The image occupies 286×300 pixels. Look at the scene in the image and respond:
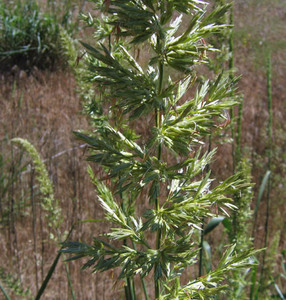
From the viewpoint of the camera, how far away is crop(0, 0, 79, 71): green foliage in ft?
22.8

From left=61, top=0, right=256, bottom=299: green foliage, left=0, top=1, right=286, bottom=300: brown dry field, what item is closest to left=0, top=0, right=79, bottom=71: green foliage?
left=0, top=1, right=286, bottom=300: brown dry field

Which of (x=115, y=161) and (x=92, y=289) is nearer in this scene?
(x=115, y=161)

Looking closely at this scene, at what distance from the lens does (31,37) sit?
23.1 ft

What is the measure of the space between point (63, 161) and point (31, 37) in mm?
3385

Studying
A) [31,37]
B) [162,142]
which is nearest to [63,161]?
[31,37]

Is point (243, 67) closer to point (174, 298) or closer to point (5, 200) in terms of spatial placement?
point (5, 200)

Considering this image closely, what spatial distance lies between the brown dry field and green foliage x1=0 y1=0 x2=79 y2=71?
0.36 m

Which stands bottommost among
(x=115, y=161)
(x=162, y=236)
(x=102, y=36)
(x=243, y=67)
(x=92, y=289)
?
(x=92, y=289)

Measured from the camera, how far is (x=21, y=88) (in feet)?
20.4

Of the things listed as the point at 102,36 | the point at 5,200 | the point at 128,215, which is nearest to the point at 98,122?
the point at 102,36

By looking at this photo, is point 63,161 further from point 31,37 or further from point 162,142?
point 162,142

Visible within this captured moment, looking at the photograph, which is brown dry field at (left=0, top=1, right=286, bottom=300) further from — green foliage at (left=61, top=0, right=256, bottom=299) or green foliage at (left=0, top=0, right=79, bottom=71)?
green foliage at (left=61, top=0, right=256, bottom=299)

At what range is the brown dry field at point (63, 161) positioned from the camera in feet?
11.4

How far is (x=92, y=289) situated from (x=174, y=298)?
2708mm
